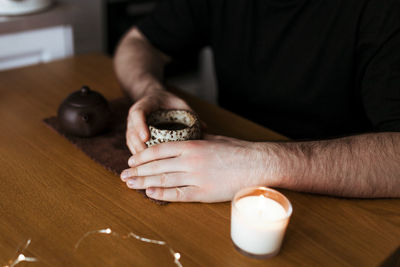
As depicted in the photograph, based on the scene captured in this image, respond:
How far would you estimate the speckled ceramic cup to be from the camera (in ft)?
2.64

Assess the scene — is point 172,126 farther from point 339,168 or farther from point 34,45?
point 34,45

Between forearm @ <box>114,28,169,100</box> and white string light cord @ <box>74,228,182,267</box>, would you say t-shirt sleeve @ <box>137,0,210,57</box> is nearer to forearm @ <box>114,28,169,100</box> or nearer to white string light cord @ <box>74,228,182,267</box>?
forearm @ <box>114,28,169,100</box>

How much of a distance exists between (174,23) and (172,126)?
0.65 m

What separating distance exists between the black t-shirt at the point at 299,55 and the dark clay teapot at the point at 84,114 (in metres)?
0.55

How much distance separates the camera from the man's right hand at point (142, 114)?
85 centimetres

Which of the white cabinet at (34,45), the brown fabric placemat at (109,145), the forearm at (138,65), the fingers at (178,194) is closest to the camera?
the fingers at (178,194)

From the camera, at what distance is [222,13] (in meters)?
1.37

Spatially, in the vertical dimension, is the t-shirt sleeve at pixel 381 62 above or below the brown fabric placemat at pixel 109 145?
above

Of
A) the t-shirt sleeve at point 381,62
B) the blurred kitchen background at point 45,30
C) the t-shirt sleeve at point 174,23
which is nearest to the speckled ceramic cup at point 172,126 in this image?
the t-shirt sleeve at point 381,62

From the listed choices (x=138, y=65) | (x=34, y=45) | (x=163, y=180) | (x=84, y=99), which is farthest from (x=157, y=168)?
(x=34, y=45)

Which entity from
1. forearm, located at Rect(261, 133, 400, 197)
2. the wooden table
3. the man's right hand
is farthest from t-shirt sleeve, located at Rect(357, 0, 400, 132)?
the man's right hand

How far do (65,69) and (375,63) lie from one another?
96cm

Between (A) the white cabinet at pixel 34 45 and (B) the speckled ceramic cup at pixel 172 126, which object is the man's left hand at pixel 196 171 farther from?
(A) the white cabinet at pixel 34 45

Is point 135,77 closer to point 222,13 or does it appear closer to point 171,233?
point 222,13
